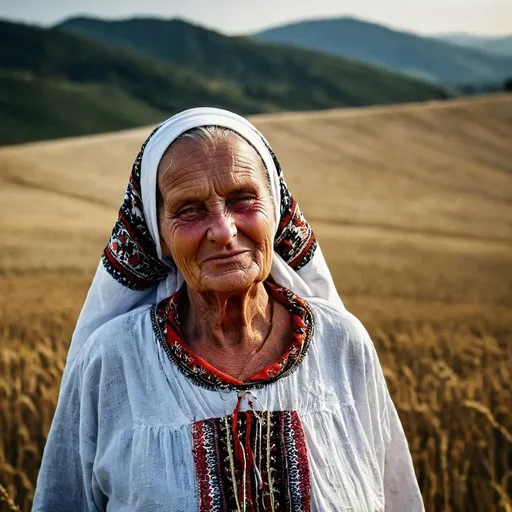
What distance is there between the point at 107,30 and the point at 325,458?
172 m

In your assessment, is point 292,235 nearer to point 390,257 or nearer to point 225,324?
point 225,324

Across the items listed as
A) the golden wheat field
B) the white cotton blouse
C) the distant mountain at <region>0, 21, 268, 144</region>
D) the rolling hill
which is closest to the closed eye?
the white cotton blouse

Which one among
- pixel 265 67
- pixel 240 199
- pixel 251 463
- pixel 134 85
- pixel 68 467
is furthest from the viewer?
pixel 265 67

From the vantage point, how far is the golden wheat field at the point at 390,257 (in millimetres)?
4035

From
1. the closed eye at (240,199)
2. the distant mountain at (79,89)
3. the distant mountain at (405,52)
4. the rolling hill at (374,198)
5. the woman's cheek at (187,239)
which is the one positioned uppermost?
the distant mountain at (405,52)

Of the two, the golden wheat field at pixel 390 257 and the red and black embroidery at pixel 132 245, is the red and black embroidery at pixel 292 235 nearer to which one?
the red and black embroidery at pixel 132 245

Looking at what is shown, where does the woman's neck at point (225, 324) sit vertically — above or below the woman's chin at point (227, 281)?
below

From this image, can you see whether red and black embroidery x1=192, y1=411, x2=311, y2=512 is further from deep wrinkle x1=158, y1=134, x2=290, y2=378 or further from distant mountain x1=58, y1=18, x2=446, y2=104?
distant mountain x1=58, y1=18, x2=446, y2=104

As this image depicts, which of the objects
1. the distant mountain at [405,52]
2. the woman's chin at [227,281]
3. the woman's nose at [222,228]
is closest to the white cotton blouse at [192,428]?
the woman's chin at [227,281]

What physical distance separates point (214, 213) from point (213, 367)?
47 centimetres

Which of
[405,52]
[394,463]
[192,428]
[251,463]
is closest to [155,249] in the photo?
[192,428]

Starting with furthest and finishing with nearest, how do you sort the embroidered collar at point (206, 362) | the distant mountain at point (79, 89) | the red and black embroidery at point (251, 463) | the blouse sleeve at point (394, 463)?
1. the distant mountain at point (79, 89)
2. the blouse sleeve at point (394, 463)
3. the embroidered collar at point (206, 362)
4. the red and black embroidery at point (251, 463)

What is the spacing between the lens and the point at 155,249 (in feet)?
7.34

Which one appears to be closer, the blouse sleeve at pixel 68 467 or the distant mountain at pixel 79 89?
the blouse sleeve at pixel 68 467
